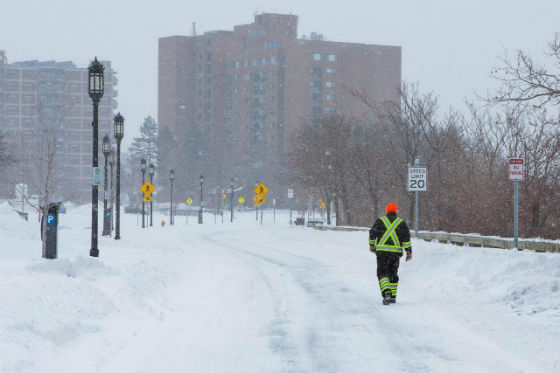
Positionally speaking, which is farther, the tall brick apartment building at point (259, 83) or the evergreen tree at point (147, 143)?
the evergreen tree at point (147, 143)

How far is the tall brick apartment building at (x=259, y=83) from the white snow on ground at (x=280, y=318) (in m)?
114

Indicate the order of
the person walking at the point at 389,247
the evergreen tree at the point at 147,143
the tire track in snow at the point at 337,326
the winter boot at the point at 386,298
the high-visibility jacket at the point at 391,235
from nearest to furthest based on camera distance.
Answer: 1. the tire track in snow at the point at 337,326
2. the winter boot at the point at 386,298
3. the person walking at the point at 389,247
4. the high-visibility jacket at the point at 391,235
5. the evergreen tree at the point at 147,143

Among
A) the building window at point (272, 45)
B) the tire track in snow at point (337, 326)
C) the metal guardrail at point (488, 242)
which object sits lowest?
the tire track in snow at point (337, 326)

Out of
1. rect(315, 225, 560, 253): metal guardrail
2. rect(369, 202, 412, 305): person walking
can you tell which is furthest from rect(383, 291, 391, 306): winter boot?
rect(315, 225, 560, 253): metal guardrail

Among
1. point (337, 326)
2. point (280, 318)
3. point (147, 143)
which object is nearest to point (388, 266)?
point (280, 318)

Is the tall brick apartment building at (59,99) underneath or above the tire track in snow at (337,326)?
above

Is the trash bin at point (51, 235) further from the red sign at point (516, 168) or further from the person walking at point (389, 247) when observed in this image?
the red sign at point (516, 168)

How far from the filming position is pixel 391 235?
42.2 ft

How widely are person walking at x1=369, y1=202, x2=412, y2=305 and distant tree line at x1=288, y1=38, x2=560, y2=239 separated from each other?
4.56 m

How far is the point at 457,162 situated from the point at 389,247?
19.5 metres

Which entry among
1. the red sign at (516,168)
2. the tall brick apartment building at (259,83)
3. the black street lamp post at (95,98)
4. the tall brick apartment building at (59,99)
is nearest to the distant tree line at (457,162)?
the red sign at (516,168)

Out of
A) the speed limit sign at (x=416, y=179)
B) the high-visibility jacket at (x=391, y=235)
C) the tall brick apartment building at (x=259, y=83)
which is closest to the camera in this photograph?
the high-visibility jacket at (x=391, y=235)

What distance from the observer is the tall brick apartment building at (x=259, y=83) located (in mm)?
139125

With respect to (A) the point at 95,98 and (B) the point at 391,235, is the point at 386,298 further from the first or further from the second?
(A) the point at 95,98
